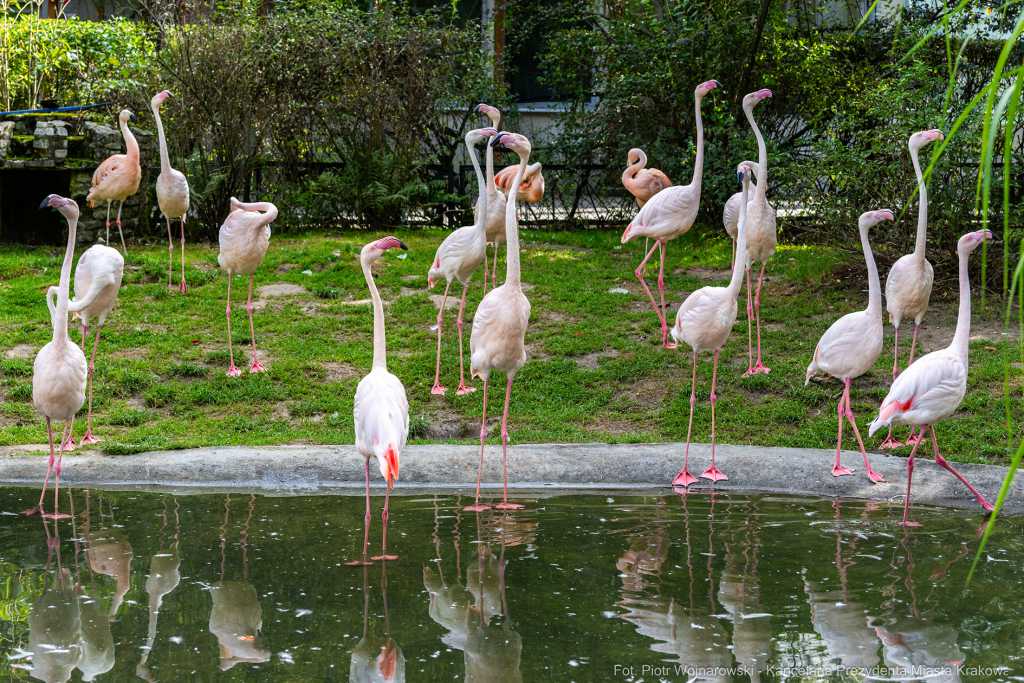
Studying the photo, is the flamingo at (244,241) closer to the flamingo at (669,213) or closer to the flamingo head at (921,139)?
the flamingo at (669,213)

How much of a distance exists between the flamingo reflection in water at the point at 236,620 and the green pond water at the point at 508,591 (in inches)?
0.5

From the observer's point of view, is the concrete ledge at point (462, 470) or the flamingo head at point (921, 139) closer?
the concrete ledge at point (462, 470)

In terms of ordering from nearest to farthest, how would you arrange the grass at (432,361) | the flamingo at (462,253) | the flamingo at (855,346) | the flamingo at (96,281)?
1. the flamingo at (855,346)
2. the flamingo at (96,281)
3. the grass at (432,361)
4. the flamingo at (462,253)

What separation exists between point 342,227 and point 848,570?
30.4 ft

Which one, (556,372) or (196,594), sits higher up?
(556,372)

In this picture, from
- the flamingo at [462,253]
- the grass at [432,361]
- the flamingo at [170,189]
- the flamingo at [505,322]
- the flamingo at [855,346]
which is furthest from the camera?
the flamingo at [170,189]

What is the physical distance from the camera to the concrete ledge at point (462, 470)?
5.57 m

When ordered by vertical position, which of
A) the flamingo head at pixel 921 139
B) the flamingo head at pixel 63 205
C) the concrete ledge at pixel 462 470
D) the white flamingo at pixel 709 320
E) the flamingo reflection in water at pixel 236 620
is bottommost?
the flamingo reflection in water at pixel 236 620

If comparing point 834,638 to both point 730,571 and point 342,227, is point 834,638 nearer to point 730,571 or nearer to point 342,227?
point 730,571

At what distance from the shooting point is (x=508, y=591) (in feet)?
13.6

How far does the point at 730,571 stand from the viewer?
14.2ft

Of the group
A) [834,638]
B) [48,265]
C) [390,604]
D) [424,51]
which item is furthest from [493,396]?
[424,51]

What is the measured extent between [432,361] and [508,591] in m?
3.75

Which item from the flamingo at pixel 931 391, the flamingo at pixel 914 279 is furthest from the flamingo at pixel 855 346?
the flamingo at pixel 914 279
